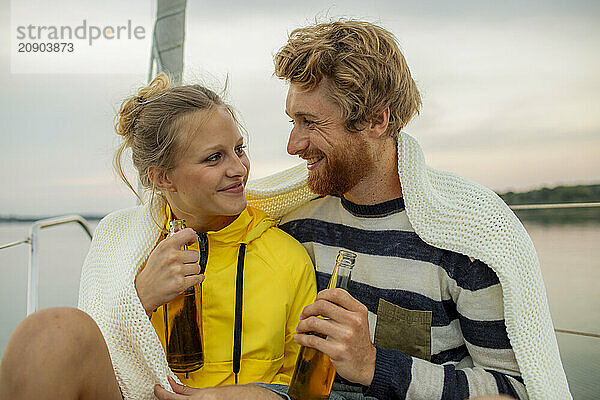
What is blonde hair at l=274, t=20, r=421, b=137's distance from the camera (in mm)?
1200

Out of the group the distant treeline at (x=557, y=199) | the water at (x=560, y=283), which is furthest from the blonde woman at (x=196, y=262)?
the distant treeline at (x=557, y=199)

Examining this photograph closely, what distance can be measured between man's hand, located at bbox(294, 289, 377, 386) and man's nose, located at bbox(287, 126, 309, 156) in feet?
1.25

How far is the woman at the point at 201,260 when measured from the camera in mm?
1092

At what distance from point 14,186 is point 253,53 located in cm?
178

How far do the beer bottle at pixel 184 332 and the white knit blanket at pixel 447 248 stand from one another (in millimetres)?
40

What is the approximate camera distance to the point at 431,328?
113 centimetres

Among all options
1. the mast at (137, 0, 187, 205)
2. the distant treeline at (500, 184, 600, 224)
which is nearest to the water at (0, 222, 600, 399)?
the distant treeline at (500, 184, 600, 224)

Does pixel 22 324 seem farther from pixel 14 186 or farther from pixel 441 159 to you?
pixel 14 186

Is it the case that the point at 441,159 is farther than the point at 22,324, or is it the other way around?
the point at 441,159

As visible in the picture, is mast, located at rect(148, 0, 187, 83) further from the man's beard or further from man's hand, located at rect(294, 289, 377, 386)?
man's hand, located at rect(294, 289, 377, 386)

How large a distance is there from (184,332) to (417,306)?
43cm

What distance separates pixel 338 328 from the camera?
3.08 ft

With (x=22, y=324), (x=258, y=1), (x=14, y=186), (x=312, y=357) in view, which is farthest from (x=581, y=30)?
(x=14, y=186)

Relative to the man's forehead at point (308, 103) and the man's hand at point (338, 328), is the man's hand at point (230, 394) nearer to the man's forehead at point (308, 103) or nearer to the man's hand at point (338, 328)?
the man's hand at point (338, 328)
